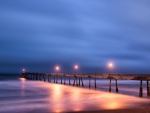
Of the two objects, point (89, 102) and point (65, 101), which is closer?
point (89, 102)

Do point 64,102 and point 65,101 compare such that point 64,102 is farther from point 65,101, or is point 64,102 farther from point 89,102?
point 89,102

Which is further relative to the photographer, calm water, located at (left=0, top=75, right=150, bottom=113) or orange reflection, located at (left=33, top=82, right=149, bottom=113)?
orange reflection, located at (left=33, top=82, right=149, bottom=113)

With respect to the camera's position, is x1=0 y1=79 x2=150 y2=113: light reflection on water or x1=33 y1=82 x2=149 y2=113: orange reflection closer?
x1=0 y1=79 x2=150 y2=113: light reflection on water

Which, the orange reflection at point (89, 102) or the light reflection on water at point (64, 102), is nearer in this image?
the light reflection on water at point (64, 102)

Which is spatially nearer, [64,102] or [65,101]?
[64,102]

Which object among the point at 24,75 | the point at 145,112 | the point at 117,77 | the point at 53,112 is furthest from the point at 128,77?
the point at 24,75

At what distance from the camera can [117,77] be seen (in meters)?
26.2

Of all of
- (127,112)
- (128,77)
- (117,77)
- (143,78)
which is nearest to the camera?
(127,112)

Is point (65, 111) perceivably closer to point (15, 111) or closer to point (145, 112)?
point (15, 111)

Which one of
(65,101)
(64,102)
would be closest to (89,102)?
(64,102)

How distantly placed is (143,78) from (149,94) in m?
2.05

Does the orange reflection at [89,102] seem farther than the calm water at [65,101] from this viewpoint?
Yes

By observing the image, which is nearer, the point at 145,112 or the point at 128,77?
the point at 145,112

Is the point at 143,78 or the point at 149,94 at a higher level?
the point at 143,78
